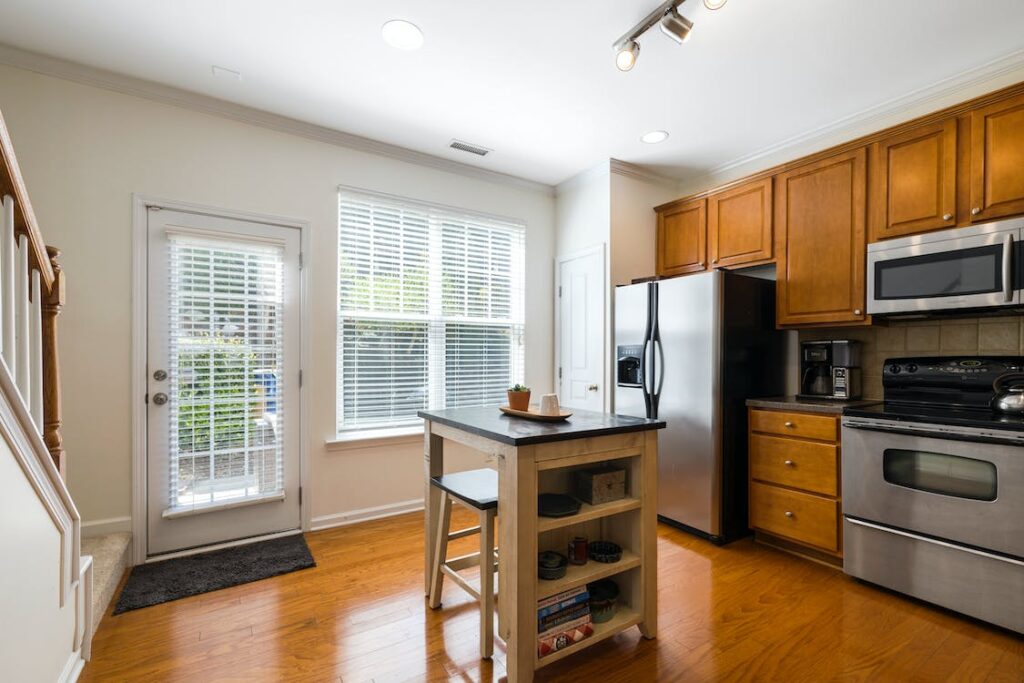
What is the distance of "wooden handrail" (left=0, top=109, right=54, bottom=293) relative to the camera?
1.31 m

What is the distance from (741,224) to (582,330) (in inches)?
55.3

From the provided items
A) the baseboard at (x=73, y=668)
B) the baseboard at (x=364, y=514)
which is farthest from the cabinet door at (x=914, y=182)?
the baseboard at (x=73, y=668)

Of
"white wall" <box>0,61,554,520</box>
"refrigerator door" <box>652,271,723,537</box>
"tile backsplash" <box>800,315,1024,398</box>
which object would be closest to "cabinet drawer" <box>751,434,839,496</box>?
"refrigerator door" <box>652,271,723,537</box>

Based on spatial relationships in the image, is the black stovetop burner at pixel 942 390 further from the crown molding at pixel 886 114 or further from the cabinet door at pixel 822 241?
the crown molding at pixel 886 114

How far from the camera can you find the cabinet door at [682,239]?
3.62 m

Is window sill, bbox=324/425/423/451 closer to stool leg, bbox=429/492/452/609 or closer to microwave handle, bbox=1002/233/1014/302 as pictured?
stool leg, bbox=429/492/452/609

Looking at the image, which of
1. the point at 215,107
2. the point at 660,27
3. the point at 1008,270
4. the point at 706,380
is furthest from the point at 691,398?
the point at 215,107

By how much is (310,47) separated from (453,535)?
8.23 ft

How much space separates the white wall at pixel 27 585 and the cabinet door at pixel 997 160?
3.86 m

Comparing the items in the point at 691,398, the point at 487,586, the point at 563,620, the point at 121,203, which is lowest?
the point at 563,620

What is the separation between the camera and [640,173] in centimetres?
391

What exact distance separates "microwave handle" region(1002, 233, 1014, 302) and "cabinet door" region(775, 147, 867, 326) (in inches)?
23.3

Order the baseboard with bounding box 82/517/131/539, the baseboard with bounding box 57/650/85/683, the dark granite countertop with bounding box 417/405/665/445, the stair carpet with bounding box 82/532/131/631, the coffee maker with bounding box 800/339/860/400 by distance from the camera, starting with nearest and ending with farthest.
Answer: the baseboard with bounding box 57/650/85/683 → the dark granite countertop with bounding box 417/405/665/445 → the stair carpet with bounding box 82/532/131/631 → the baseboard with bounding box 82/517/131/539 → the coffee maker with bounding box 800/339/860/400

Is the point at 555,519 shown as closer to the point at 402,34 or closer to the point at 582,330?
the point at 402,34
